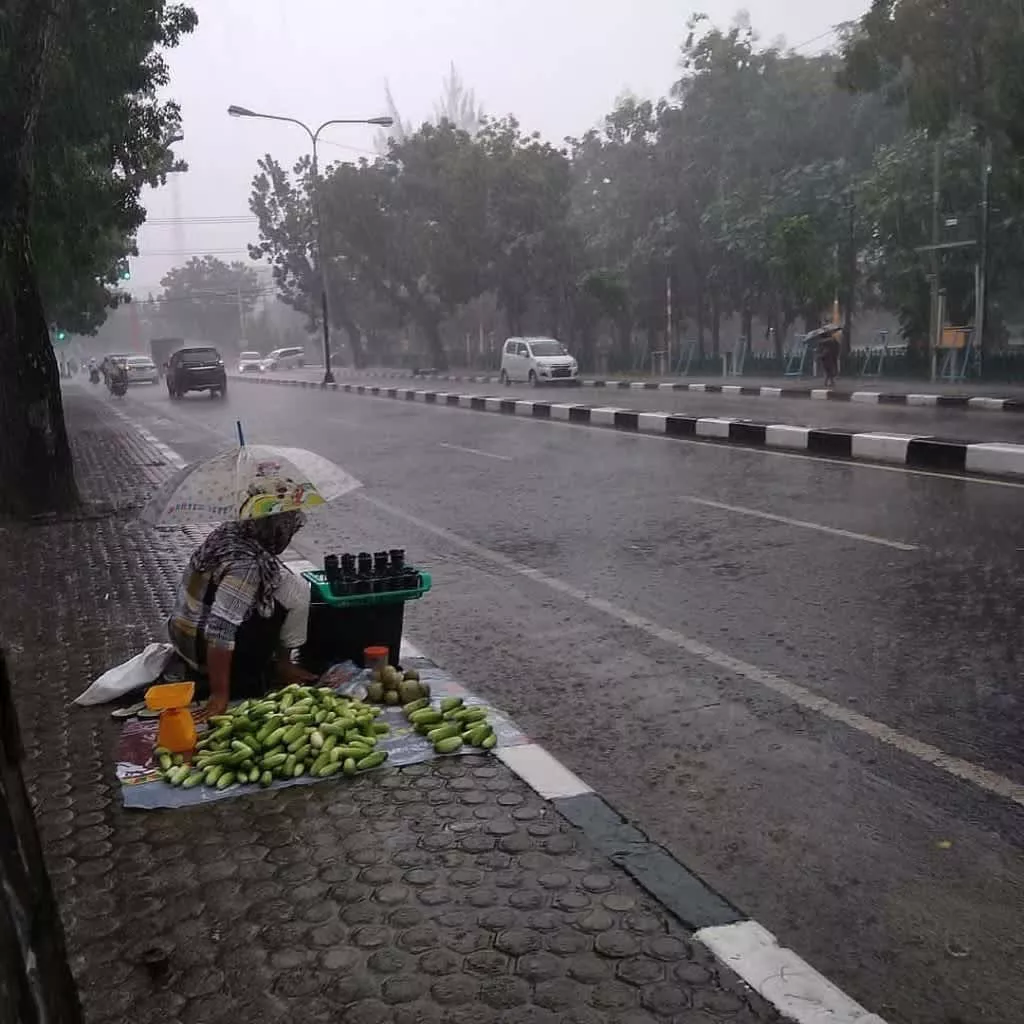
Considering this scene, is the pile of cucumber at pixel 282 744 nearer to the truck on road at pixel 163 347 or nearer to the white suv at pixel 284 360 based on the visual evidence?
the white suv at pixel 284 360

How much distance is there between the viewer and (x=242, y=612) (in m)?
4.44

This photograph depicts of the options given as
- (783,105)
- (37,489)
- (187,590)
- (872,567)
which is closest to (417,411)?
(37,489)

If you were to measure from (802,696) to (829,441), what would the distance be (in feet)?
30.1

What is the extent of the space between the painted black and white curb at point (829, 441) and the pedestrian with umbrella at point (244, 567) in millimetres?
8237

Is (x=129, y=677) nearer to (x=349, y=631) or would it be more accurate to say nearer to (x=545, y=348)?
(x=349, y=631)

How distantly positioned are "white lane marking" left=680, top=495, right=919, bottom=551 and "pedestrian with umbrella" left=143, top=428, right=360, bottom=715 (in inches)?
165

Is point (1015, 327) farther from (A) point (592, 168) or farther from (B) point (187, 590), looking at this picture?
(B) point (187, 590)

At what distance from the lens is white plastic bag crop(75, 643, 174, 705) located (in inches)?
185

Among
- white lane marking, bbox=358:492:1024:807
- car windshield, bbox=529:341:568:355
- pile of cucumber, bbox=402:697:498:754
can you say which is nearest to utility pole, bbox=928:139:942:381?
car windshield, bbox=529:341:568:355

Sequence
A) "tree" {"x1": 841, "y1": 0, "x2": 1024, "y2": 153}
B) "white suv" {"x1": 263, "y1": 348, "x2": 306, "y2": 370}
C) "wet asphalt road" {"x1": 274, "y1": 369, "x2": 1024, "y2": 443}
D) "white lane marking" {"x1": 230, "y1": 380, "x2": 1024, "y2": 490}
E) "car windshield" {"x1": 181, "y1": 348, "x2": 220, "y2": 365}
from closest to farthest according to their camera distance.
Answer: "white lane marking" {"x1": 230, "y1": 380, "x2": 1024, "y2": 490}, "wet asphalt road" {"x1": 274, "y1": 369, "x2": 1024, "y2": 443}, "tree" {"x1": 841, "y1": 0, "x2": 1024, "y2": 153}, "car windshield" {"x1": 181, "y1": 348, "x2": 220, "y2": 365}, "white suv" {"x1": 263, "y1": 348, "x2": 306, "y2": 370}

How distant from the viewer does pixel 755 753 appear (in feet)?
13.0

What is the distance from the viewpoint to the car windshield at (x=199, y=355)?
34.8 meters

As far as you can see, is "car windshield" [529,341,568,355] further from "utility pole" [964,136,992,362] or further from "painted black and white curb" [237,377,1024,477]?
"utility pole" [964,136,992,362]

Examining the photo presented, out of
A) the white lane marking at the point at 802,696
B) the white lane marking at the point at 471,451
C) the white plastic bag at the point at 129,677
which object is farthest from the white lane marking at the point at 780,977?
the white lane marking at the point at 471,451
